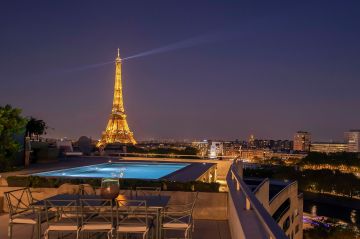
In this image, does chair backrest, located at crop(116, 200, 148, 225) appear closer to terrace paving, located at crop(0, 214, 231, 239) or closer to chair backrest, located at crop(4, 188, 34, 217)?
chair backrest, located at crop(4, 188, 34, 217)

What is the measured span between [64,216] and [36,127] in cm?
1920

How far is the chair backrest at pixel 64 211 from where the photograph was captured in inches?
201

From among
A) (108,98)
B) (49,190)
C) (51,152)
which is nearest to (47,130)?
(51,152)

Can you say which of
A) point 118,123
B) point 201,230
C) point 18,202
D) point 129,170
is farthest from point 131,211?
point 118,123

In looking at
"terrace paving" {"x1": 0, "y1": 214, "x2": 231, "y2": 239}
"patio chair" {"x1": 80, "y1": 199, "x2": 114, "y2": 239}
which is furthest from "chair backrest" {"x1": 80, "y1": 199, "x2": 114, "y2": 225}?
"terrace paving" {"x1": 0, "y1": 214, "x2": 231, "y2": 239}

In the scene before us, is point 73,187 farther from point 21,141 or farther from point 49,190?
point 21,141

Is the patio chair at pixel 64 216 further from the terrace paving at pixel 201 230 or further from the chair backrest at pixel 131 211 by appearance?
the terrace paving at pixel 201 230

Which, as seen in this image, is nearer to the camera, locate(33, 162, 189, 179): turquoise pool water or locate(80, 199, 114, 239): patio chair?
locate(80, 199, 114, 239): patio chair

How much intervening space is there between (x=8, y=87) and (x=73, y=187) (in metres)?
36.6

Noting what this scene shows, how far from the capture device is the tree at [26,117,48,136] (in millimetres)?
23378

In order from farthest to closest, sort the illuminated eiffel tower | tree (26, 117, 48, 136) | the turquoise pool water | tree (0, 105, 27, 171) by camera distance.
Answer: the illuminated eiffel tower < tree (26, 117, 48, 136) < the turquoise pool water < tree (0, 105, 27, 171)

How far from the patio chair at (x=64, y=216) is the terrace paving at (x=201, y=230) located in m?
1.25

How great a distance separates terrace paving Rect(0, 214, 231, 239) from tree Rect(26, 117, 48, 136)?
16119 millimetres

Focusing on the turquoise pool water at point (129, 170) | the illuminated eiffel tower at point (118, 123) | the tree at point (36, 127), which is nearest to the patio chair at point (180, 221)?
the turquoise pool water at point (129, 170)
